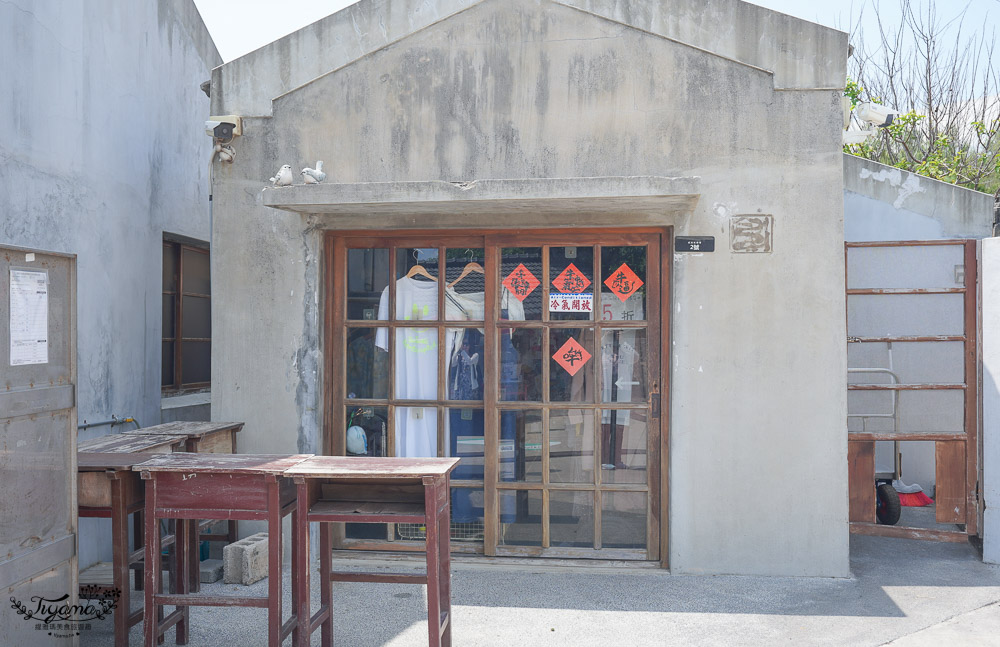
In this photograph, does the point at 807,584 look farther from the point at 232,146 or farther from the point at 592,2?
the point at 232,146

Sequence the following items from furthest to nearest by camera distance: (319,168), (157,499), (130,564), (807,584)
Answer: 1. (319,168)
2. (807,584)
3. (130,564)
4. (157,499)

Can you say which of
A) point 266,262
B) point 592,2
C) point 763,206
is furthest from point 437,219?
point 763,206

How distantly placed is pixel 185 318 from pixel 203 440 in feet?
8.78

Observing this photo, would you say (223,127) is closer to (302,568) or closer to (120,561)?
(120,561)

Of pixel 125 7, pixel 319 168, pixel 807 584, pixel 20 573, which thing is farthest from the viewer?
pixel 125 7

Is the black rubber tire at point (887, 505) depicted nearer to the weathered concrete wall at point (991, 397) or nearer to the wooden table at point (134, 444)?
→ the weathered concrete wall at point (991, 397)

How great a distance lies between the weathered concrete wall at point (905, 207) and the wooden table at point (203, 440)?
5.78m

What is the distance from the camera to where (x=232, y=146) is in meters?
5.62

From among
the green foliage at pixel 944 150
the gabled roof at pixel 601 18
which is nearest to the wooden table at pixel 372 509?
the gabled roof at pixel 601 18

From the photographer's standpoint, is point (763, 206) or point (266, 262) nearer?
point (763, 206)

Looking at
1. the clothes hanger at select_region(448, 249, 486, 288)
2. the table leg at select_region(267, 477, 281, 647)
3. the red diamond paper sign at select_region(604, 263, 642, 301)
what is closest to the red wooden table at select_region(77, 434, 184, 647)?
the table leg at select_region(267, 477, 281, 647)

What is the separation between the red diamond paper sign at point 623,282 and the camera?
5500mm

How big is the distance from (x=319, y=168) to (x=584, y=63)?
1.93 meters

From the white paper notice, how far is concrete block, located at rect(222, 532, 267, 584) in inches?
74.3
